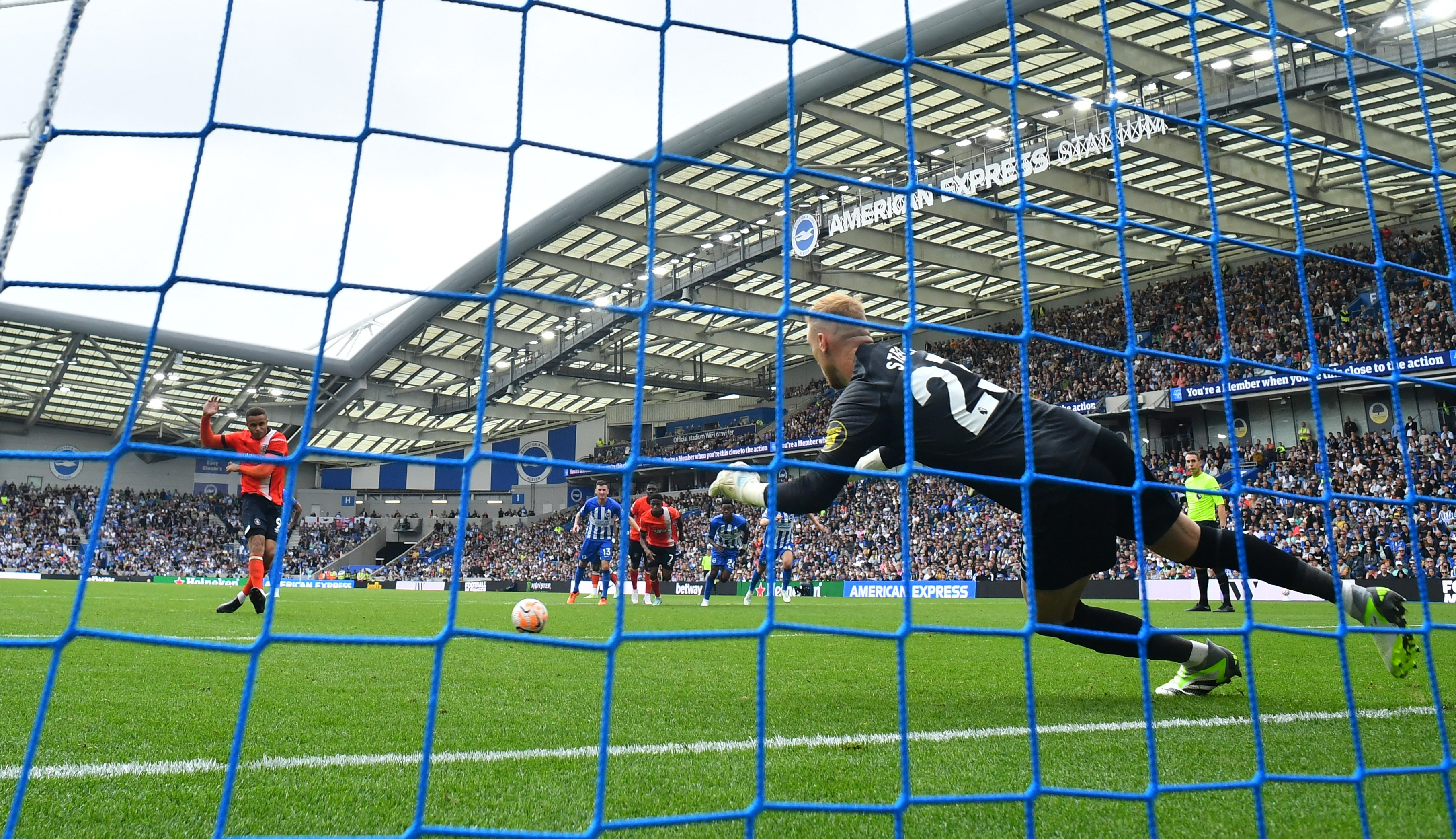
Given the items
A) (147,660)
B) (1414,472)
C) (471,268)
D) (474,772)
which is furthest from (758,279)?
(474,772)

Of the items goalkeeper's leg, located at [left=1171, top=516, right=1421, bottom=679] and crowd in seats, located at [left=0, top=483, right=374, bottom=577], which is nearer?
goalkeeper's leg, located at [left=1171, top=516, right=1421, bottom=679]

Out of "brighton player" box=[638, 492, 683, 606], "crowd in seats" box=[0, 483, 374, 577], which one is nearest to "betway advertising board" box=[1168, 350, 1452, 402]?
"brighton player" box=[638, 492, 683, 606]

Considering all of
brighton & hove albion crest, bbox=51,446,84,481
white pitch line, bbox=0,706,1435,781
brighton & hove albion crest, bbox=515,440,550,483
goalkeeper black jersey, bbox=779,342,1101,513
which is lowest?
white pitch line, bbox=0,706,1435,781

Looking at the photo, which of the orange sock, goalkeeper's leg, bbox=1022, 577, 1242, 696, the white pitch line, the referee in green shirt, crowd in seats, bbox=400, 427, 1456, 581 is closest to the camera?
the white pitch line

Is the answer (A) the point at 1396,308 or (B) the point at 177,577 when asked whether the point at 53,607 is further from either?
(B) the point at 177,577

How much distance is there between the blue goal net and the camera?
82.7 inches

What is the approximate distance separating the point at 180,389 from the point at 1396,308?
32768 mm

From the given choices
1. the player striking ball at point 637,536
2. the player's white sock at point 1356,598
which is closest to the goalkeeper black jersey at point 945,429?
the player's white sock at point 1356,598

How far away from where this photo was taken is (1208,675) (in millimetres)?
3754

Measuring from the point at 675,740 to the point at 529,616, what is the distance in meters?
3.49

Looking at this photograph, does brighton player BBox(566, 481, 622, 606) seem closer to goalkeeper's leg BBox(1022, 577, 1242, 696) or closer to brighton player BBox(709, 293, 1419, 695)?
goalkeeper's leg BBox(1022, 577, 1242, 696)

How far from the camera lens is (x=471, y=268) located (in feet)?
77.6

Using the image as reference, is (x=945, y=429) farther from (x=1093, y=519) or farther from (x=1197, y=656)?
(x=1197, y=656)

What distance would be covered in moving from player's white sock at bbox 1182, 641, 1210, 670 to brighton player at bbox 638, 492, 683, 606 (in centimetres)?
871
